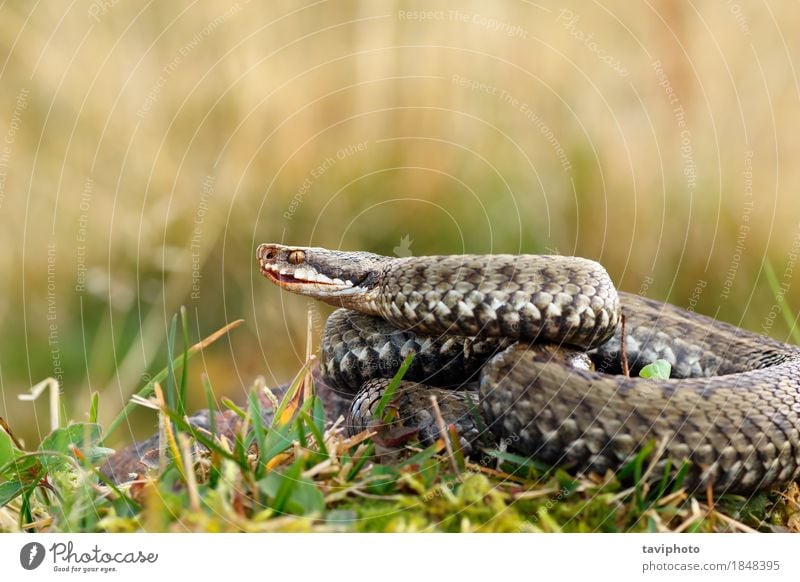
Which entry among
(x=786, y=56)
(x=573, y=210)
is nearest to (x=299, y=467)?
(x=573, y=210)

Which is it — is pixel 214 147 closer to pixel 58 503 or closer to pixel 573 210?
pixel 573 210

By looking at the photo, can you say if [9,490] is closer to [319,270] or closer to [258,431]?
[258,431]

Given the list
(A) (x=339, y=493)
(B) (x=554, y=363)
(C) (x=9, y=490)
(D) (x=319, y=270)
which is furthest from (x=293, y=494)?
(D) (x=319, y=270)

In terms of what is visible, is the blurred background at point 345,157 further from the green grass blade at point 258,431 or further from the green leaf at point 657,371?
A: the green grass blade at point 258,431

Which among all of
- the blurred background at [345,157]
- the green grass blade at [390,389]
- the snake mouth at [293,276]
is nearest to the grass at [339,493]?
the green grass blade at [390,389]
